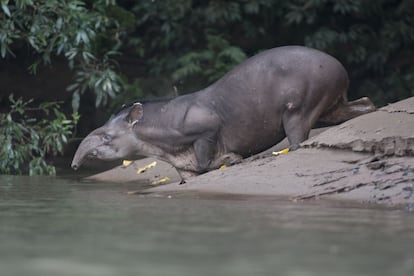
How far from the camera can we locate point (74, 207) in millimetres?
5934

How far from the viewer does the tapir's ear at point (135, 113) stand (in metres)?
9.66

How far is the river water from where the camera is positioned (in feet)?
10.9

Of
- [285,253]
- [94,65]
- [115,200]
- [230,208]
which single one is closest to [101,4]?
[94,65]

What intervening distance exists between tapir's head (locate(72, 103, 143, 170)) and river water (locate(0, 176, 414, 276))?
11.1 feet

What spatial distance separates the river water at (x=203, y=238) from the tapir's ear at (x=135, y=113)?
3.33m

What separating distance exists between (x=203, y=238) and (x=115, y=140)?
5763 millimetres

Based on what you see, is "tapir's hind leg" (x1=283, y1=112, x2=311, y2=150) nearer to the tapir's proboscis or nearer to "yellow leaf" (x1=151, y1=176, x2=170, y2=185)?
the tapir's proboscis

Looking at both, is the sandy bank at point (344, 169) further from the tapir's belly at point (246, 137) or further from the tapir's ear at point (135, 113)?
the tapir's ear at point (135, 113)

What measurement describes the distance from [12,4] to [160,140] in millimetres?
3846

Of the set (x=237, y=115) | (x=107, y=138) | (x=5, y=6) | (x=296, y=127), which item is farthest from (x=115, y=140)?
(x=5, y=6)

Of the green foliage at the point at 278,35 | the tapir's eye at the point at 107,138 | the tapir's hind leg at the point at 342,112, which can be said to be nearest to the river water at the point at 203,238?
the tapir's eye at the point at 107,138

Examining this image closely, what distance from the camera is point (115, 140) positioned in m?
9.80

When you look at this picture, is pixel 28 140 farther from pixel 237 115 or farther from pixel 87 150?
pixel 237 115

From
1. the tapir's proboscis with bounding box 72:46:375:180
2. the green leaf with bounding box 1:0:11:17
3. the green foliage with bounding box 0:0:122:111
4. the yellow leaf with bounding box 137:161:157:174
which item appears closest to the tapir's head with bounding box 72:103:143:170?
the tapir's proboscis with bounding box 72:46:375:180
